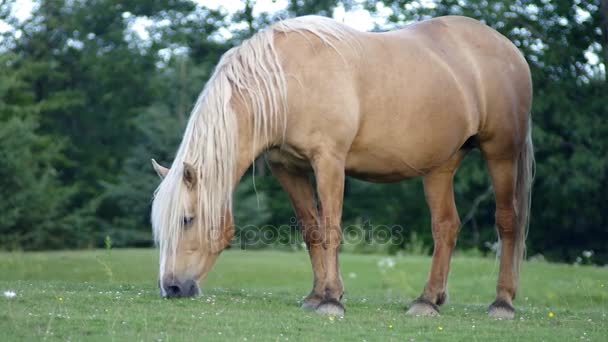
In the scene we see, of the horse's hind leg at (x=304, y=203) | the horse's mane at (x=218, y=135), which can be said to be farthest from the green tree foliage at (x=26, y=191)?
the horse's mane at (x=218, y=135)

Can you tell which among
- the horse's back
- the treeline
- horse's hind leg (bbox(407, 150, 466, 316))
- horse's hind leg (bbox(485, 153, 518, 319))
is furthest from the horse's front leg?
the treeline

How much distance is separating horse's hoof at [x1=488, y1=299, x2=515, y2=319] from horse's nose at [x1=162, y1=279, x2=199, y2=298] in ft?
8.13

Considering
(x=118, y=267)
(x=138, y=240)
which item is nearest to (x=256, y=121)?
(x=118, y=267)

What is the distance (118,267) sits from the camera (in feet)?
39.1

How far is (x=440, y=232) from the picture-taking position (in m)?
6.69

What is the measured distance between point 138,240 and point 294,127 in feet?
59.9

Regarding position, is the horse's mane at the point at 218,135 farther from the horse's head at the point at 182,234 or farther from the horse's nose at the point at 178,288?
the horse's nose at the point at 178,288

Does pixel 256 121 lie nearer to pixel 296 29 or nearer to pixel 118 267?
pixel 296 29

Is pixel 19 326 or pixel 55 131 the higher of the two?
pixel 19 326

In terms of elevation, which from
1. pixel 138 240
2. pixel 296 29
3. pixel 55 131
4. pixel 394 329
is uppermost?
pixel 296 29

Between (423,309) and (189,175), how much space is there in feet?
7.11

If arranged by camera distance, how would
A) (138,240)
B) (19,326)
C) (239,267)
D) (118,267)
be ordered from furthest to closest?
(138,240), (239,267), (118,267), (19,326)

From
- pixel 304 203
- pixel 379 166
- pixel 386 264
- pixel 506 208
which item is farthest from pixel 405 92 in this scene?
pixel 386 264

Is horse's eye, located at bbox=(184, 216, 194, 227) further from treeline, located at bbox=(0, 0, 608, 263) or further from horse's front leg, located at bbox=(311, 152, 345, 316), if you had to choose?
treeline, located at bbox=(0, 0, 608, 263)
